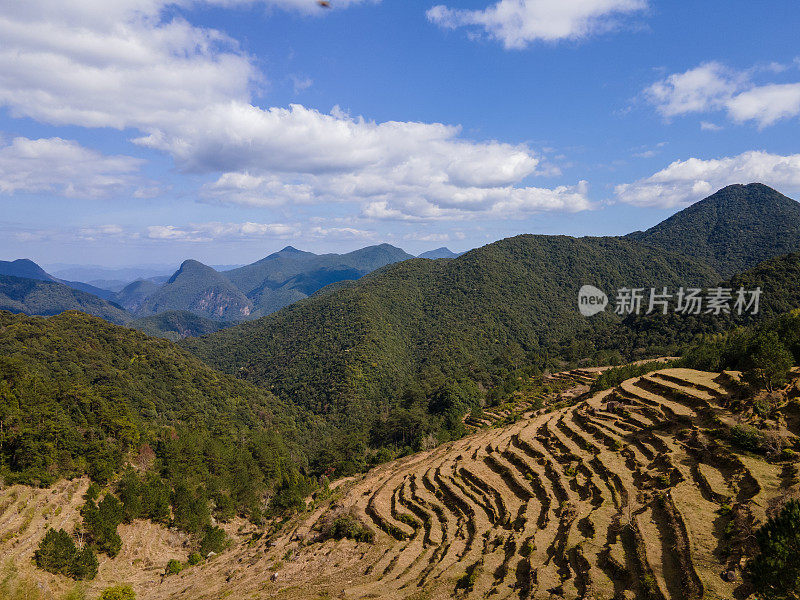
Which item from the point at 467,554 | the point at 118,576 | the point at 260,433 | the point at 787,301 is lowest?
the point at 260,433

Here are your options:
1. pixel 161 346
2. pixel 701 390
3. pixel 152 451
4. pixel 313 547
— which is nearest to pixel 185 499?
pixel 152 451

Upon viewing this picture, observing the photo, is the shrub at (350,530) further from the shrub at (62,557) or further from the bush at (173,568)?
the shrub at (62,557)

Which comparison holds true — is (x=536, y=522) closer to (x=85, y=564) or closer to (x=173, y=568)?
(x=173, y=568)

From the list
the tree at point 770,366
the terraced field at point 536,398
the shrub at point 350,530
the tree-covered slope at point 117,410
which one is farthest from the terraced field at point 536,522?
the terraced field at point 536,398

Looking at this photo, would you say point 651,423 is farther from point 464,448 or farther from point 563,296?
point 563,296

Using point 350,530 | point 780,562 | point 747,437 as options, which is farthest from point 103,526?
point 747,437
